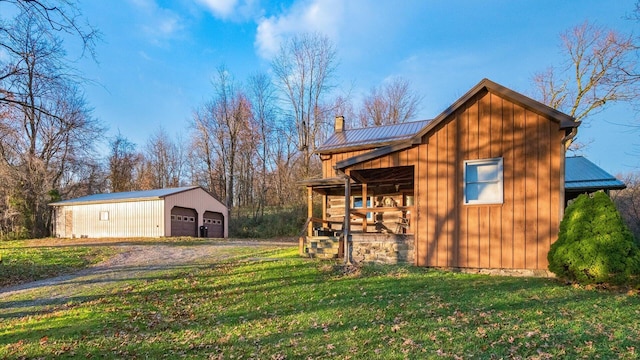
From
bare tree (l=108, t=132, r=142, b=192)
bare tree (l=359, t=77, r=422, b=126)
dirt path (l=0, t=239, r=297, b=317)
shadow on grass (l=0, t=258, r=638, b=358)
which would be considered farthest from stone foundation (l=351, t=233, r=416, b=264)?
bare tree (l=108, t=132, r=142, b=192)

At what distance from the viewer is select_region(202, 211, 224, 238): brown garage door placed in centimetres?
2577

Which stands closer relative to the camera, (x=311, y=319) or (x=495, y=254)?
(x=311, y=319)

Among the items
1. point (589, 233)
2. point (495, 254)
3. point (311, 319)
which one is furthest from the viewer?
point (495, 254)

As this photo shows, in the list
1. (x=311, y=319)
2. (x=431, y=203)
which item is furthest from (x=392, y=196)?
(x=311, y=319)

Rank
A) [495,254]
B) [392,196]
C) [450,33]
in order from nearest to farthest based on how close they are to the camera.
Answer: [495,254], [392,196], [450,33]

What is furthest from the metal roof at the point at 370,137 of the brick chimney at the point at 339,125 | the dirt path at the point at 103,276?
the dirt path at the point at 103,276

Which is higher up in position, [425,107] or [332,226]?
[425,107]

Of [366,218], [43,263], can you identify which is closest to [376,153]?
[366,218]

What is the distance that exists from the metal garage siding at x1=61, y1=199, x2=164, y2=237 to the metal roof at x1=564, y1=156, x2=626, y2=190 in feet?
69.4

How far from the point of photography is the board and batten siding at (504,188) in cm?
837

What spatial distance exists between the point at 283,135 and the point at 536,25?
2220 cm

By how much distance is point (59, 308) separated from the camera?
7289 millimetres

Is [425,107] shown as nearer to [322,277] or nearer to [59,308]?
[322,277]

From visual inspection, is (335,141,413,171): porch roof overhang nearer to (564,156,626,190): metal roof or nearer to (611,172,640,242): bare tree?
(564,156,626,190): metal roof
